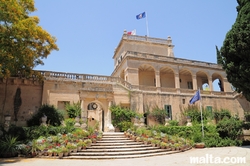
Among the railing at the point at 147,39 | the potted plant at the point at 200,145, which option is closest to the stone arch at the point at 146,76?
the railing at the point at 147,39

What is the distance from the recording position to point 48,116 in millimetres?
15539

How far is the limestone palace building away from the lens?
675 inches

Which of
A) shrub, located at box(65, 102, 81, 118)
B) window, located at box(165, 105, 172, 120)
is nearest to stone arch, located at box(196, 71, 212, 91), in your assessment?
window, located at box(165, 105, 172, 120)

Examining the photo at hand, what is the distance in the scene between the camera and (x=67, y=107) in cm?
1741

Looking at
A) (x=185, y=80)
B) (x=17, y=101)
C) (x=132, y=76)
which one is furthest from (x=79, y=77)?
(x=185, y=80)

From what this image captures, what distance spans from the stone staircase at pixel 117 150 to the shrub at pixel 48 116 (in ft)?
17.7

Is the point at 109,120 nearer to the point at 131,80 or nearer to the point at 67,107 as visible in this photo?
the point at 67,107

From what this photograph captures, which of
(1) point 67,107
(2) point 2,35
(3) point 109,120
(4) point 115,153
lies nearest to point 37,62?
(1) point 67,107

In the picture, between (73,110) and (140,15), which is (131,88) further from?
(140,15)

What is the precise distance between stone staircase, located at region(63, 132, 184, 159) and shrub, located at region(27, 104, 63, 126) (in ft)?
17.7

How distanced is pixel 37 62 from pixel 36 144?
28.1 feet

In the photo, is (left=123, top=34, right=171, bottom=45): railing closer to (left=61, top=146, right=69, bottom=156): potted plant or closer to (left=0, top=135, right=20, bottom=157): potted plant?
(left=61, top=146, right=69, bottom=156): potted plant

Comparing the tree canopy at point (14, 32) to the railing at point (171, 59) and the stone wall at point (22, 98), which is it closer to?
the stone wall at point (22, 98)

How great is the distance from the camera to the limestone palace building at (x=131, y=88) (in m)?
17.2
